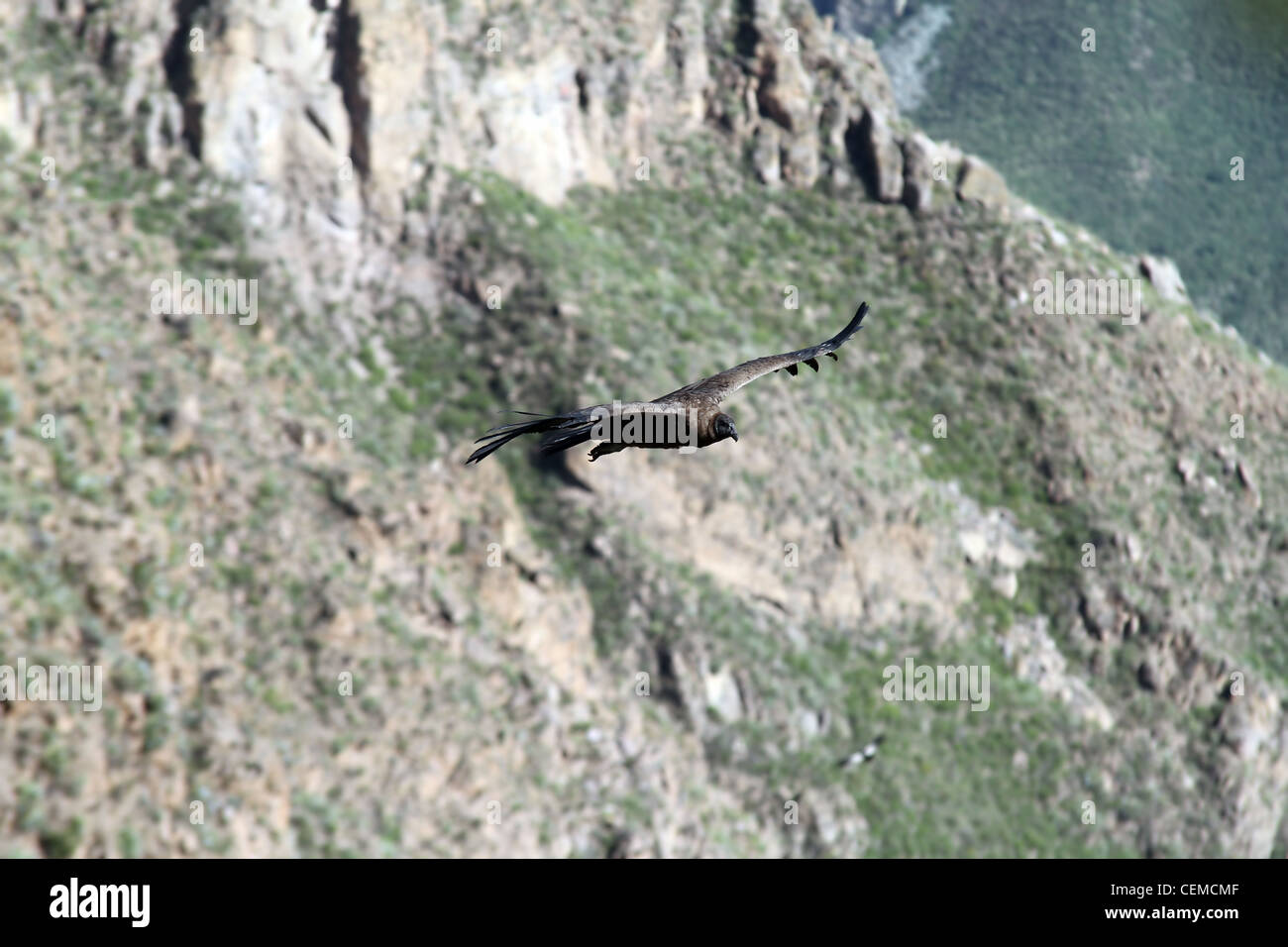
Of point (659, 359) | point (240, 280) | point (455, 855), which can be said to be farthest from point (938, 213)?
point (455, 855)

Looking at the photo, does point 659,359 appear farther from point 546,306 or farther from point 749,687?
point 749,687
